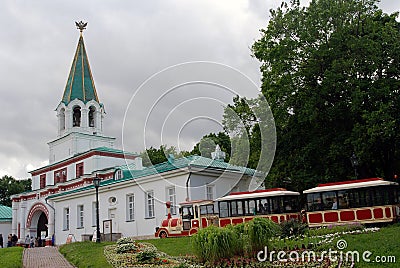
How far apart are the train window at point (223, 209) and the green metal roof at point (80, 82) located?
2840 centimetres

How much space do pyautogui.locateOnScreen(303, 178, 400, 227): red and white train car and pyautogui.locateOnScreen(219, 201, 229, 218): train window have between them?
4412mm

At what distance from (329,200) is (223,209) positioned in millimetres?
5665

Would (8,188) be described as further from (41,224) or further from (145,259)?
(145,259)

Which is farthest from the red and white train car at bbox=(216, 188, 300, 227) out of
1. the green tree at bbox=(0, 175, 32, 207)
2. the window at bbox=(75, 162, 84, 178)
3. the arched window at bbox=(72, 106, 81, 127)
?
the green tree at bbox=(0, 175, 32, 207)

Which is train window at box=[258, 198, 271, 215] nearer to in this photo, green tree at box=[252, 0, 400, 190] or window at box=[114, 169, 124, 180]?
green tree at box=[252, 0, 400, 190]

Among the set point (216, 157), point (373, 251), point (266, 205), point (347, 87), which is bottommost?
point (373, 251)

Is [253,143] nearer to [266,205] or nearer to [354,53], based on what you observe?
[266,205]

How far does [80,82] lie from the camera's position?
1962 inches

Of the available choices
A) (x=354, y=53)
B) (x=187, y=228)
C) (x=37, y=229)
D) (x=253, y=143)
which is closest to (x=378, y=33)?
(x=354, y=53)

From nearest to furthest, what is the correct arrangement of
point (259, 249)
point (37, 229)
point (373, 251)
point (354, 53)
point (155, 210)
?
1. point (373, 251)
2. point (259, 249)
3. point (354, 53)
4. point (155, 210)
5. point (37, 229)

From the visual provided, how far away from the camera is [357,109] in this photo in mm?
24438

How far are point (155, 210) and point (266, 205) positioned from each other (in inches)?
414

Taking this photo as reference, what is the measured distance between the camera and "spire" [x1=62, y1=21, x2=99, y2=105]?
161 feet

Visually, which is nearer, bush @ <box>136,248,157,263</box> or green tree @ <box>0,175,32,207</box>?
bush @ <box>136,248,157,263</box>
